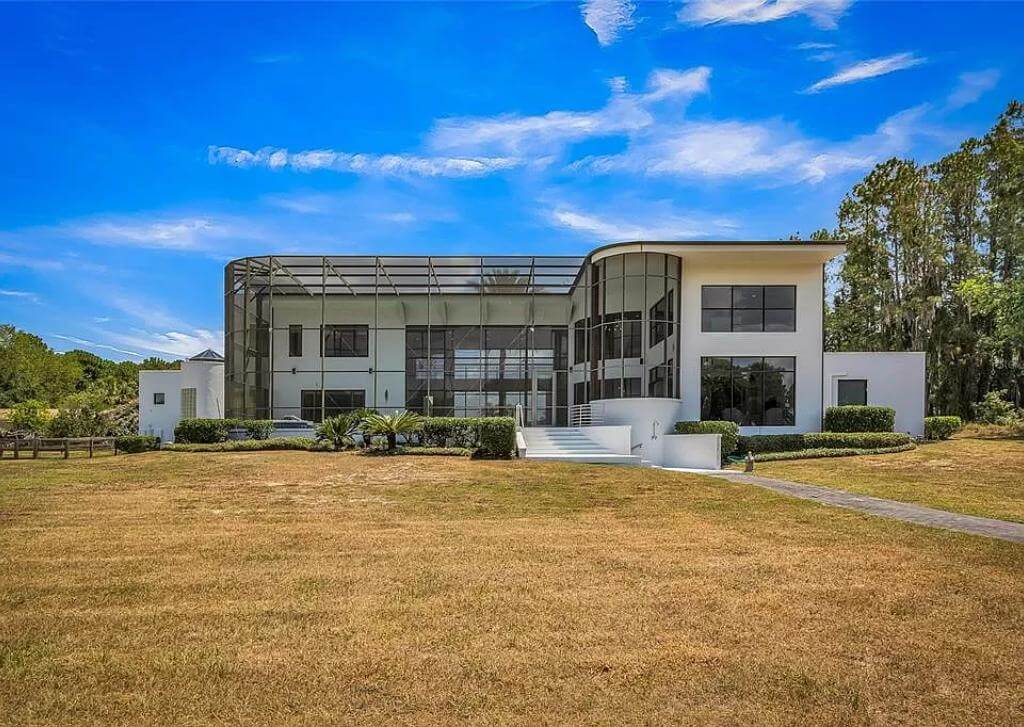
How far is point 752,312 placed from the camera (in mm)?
23484

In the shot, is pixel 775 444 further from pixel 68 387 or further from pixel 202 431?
pixel 68 387

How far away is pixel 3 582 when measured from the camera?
724 centimetres

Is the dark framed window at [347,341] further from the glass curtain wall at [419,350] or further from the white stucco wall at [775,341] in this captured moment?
the white stucco wall at [775,341]

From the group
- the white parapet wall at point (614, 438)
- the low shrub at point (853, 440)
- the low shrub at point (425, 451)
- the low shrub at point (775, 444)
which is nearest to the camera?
the low shrub at point (425, 451)

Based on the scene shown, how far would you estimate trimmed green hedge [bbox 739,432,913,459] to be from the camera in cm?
2139

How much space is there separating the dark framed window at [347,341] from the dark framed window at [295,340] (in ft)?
3.90

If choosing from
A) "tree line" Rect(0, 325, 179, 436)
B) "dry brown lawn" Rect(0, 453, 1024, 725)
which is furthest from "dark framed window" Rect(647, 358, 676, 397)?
"tree line" Rect(0, 325, 179, 436)

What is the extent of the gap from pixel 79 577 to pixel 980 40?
1843 centimetres

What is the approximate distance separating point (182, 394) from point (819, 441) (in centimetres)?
2380

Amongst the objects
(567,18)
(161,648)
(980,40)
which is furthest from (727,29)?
(161,648)

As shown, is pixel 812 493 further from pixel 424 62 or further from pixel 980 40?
pixel 424 62

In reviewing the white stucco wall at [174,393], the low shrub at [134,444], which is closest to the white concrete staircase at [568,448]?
the low shrub at [134,444]

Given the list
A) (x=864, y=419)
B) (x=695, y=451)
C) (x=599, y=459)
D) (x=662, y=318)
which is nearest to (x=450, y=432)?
(x=599, y=459)

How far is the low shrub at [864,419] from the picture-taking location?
2242cm
